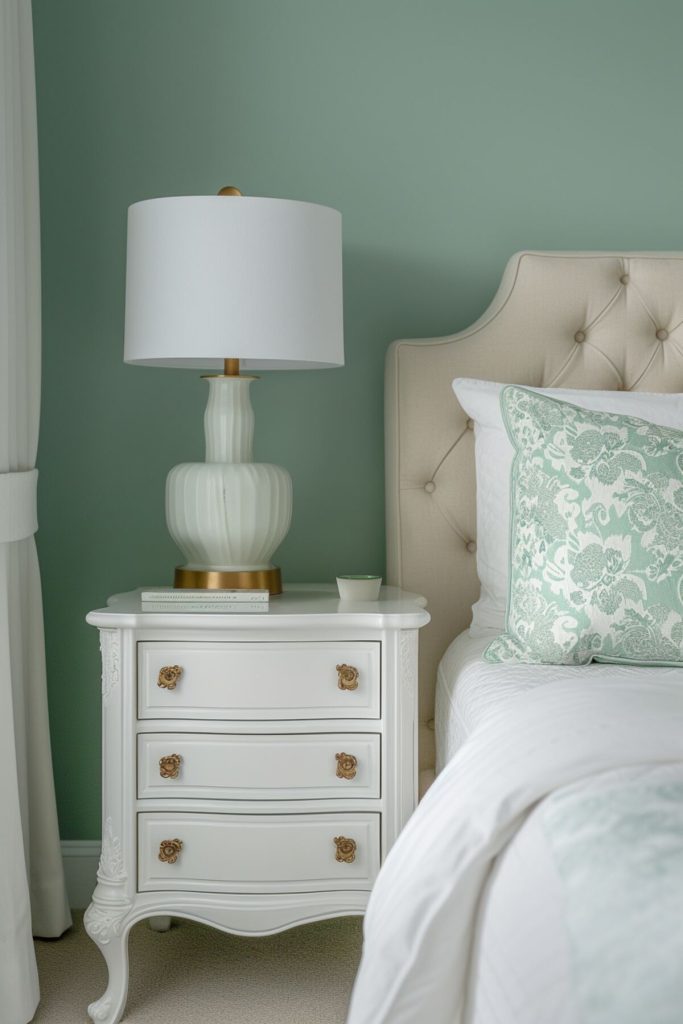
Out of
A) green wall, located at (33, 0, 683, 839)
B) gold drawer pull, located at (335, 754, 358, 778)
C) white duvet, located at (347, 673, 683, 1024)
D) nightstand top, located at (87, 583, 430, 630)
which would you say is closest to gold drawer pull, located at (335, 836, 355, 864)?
gold drawer pull, located at (335, 754, 358, 778)

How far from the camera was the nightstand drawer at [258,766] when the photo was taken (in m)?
1.75

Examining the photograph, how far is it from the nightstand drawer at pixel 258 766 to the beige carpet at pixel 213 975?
0.40m

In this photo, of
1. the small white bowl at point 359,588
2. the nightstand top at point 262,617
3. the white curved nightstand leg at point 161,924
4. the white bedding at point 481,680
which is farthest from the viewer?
the white curved nightstand leg at point 161,924

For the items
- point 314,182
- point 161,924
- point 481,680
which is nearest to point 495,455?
point 481,680

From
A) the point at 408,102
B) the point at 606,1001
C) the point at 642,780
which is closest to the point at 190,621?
the point at 642,780

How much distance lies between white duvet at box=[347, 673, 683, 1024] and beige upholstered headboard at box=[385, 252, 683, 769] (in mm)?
948

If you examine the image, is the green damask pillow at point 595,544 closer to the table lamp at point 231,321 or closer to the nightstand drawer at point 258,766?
the nightstand drawer at point 258,766

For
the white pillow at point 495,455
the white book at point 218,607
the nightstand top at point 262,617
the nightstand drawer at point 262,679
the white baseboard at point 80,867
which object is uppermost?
the white pillow at point 495,455

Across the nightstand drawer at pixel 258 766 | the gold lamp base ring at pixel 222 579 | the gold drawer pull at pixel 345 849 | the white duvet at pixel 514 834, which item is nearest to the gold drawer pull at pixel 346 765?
the nightstand drawer at pixel 258 766

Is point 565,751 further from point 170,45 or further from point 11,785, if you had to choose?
point 170,45

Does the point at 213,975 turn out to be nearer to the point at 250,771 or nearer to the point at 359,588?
the point at 250,771

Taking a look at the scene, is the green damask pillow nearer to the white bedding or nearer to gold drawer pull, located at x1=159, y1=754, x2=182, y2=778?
the white bedding

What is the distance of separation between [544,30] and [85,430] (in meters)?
1.33

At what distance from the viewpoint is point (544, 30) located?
2268 mm
